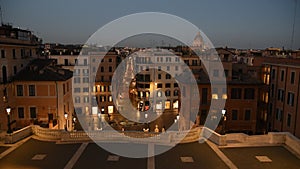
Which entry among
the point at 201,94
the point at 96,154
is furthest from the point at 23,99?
the point at 201,94

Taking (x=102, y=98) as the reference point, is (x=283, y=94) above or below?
above

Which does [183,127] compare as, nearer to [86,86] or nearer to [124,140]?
[124,140]

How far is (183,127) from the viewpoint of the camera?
39.6 meters

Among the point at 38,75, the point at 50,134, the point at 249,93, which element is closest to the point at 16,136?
the point at 50,134

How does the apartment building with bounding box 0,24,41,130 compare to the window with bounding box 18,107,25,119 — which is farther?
the window with bounding box 18,107,25,119

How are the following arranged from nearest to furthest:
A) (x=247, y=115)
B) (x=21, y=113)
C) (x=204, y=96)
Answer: (x=21, y=113), (x=204, y=96), (x=247, y=115)

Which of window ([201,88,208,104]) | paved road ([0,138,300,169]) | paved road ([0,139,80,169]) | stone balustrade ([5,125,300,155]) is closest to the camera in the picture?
paved road ([0,139,80,169])

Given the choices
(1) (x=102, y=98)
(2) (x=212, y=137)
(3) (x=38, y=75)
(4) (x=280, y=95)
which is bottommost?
(1) (x=102, y=98)

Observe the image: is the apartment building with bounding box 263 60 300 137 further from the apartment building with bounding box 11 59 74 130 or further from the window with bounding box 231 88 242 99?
the apartment building with bounding box 11 59 74 130

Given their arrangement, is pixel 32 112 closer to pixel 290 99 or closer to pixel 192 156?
pixel 192 156

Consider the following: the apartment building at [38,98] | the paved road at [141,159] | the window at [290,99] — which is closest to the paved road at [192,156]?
the paved road at [141,159]

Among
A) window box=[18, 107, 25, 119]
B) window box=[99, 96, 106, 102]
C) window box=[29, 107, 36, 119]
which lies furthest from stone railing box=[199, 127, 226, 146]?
window box=[99, 96, 106, 102]

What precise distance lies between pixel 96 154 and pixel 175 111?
50118mm

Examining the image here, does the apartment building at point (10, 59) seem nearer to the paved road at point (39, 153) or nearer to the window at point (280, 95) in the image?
the paved road at point (39, 153)
